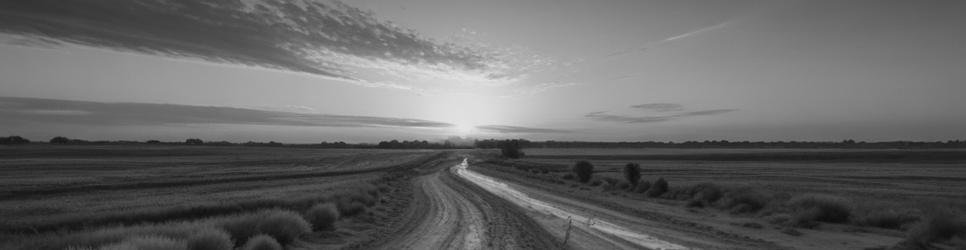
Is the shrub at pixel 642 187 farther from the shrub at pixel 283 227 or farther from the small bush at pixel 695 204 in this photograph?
the shrub at pixel 283 227

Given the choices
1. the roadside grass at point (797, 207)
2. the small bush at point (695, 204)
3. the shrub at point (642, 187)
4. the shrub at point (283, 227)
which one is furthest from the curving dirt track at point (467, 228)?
the shrub at point (642, 187)

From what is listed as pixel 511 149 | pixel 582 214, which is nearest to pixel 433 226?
pixel 582 214

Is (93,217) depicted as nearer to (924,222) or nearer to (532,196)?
(532,196)

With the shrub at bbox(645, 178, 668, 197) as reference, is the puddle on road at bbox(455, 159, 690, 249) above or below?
below

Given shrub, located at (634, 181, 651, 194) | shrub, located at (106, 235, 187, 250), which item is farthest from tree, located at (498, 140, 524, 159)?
shrub, located at (106, 235, 187, 250)

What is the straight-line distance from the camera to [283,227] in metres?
13.2

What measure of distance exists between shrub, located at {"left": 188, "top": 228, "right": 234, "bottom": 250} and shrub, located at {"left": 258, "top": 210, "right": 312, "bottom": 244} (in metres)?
1.80

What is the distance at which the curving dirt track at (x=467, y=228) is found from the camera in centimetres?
1265

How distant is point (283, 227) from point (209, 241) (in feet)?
8.31

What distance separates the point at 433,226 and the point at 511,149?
103687 mm

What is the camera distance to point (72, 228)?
15.6m

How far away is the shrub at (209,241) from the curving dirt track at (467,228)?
3483 millimetres

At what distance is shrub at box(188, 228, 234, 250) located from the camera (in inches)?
418

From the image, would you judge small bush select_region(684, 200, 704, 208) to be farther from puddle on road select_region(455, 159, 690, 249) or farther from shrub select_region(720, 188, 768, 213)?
puddle on road select_region(455, 159, 690, 249)
